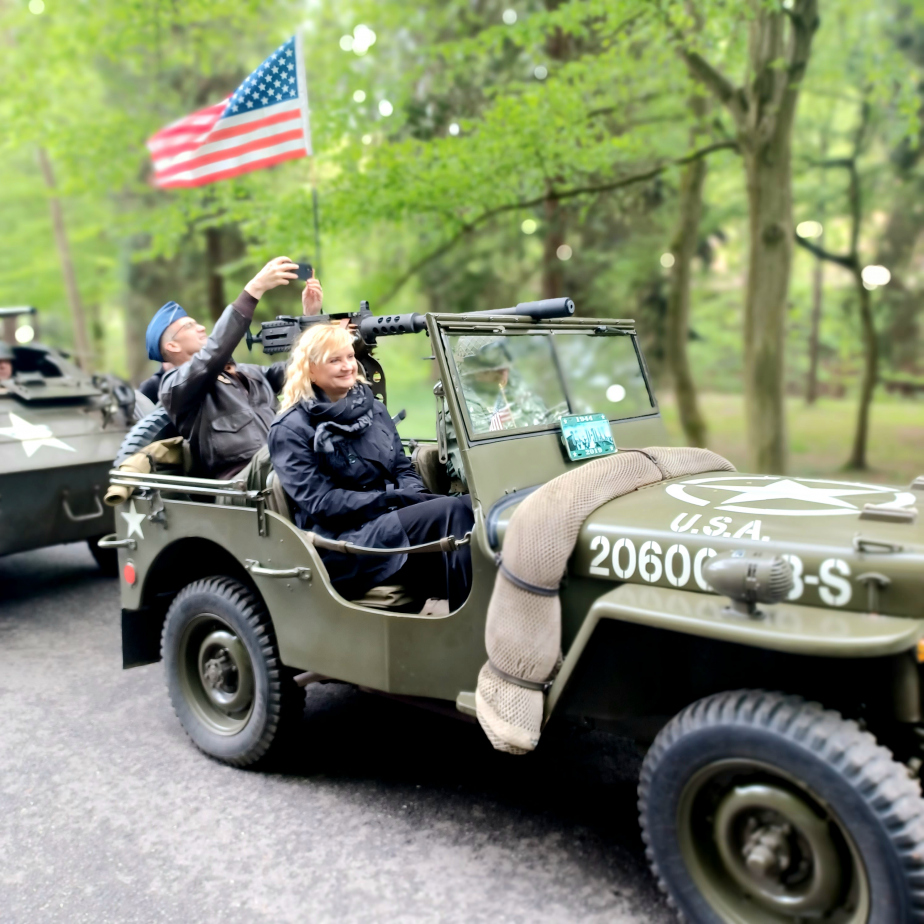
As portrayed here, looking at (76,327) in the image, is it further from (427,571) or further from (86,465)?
(427,571)

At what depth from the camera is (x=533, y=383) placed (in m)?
4.04

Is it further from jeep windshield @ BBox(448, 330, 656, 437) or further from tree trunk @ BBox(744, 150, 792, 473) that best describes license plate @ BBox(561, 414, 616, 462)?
tree trunk @ BBox(744, 150, 792, 473)

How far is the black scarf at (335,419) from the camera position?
134 inches

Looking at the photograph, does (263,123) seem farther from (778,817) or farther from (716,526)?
(778,817)

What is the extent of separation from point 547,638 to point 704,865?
75 centimetres

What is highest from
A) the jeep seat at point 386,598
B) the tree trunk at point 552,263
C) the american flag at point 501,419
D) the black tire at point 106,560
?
the tree trunk at point 552,263

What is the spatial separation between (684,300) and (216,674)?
11.0m

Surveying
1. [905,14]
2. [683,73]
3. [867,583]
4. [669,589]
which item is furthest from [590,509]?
[905,14]

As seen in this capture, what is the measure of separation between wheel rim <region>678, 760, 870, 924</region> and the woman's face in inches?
78.6

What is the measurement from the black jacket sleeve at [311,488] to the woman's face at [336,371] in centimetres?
24

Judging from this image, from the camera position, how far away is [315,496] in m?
3.38

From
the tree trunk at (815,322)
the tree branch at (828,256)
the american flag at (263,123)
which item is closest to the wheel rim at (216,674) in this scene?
the american flag at (263,123)

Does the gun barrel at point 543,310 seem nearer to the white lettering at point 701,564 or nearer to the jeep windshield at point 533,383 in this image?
the jeep windshield at point 533,383

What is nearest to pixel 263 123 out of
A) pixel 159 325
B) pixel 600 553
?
pixel 159 325
